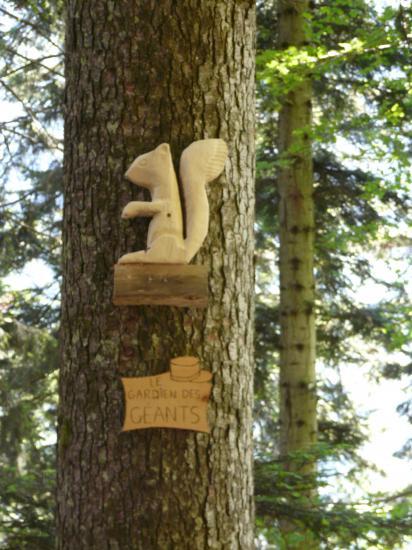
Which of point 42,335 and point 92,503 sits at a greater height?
point 42,335

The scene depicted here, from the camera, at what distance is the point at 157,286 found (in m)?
2.28

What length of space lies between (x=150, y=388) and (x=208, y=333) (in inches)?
8.9

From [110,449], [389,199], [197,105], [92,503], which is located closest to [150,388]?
[110,449]

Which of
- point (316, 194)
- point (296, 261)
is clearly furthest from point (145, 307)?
point (316, 194)

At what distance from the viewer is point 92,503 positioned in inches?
88.7

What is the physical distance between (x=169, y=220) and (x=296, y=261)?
5.29 m

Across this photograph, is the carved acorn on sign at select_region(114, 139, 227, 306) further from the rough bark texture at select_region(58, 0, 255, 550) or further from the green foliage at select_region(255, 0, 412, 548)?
the green foliage at select_region(255, 0, 412, 548)

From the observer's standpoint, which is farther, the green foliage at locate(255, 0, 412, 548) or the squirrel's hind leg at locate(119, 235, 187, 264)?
the green foliage at locate(255, 0, 412, 548)

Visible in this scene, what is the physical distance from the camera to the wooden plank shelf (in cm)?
227

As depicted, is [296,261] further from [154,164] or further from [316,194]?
[154,164]

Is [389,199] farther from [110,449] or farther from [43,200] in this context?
[110,449]

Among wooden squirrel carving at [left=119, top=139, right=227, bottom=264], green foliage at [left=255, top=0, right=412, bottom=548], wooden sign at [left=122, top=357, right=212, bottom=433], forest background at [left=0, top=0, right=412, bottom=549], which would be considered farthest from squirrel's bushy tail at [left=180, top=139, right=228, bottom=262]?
green foliage at [left=255, top=0, right=412, bottom=548]

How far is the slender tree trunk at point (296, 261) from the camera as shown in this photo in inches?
281

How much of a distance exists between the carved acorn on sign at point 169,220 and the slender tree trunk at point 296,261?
466cm
